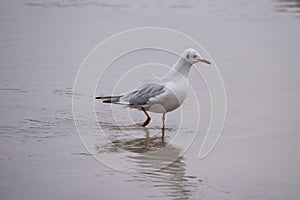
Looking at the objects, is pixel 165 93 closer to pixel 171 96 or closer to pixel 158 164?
pixel 171 96

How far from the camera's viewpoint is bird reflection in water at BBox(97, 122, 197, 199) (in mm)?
4812

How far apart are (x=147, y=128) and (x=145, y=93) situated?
403 millimetres

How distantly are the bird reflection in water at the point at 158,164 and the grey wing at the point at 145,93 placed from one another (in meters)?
0.30

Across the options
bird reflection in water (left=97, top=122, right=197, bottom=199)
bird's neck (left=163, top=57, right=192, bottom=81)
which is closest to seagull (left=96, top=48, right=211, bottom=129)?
bird's neck (left=163, top=57, right=192, bottom=81)

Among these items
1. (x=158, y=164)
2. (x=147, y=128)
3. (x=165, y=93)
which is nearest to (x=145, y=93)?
(x=165, y=93)

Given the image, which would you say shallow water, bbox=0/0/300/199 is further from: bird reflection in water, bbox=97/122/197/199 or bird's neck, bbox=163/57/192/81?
bird's neck, bbox=163/57/192/81

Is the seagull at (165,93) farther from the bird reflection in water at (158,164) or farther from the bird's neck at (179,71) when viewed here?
the bird reflection in water at (158,164)

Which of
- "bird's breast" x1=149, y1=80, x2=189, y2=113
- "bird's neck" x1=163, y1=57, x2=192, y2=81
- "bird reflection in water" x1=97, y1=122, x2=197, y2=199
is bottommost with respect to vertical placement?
"bird reflection in water" x1=97, y1=122, x2=197, y2=199

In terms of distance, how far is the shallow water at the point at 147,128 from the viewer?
16.0ft

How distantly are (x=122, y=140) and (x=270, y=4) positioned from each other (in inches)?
377

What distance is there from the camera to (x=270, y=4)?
1484cm

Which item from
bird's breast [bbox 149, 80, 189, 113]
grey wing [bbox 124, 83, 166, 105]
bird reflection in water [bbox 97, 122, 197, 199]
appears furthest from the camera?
grey wing [bbox 124, 83, 166, 105]

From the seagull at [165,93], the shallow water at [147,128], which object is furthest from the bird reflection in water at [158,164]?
the seagull at [165,93]

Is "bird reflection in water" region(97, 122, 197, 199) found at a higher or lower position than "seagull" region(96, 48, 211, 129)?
lower
